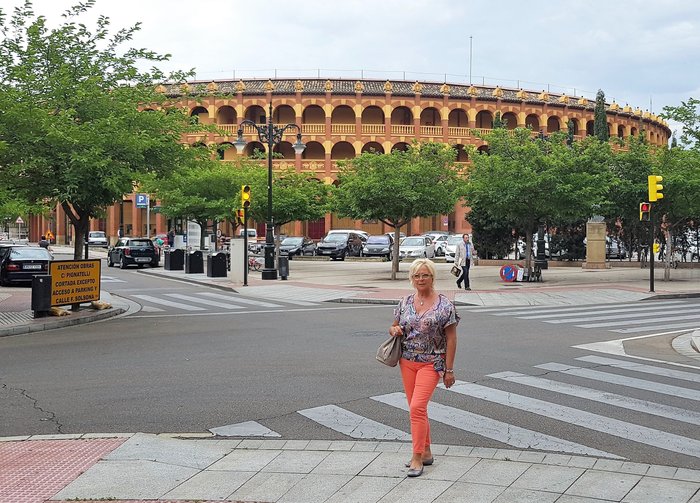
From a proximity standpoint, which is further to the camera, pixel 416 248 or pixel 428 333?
pixel 416 248

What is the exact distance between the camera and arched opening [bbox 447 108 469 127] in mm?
66625

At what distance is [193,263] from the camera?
109ft

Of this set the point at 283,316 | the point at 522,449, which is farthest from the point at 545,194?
the point at 522,449

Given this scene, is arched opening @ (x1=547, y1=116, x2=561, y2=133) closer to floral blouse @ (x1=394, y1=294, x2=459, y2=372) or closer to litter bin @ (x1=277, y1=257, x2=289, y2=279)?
litter bin @ (x1=277, y1=257, x2=289, y2=279)

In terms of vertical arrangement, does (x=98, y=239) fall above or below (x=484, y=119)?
below

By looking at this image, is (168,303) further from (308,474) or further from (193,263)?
(308,474)

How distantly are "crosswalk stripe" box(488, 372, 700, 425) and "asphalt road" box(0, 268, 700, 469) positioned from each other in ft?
0.10

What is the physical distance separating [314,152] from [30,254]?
4083 cm

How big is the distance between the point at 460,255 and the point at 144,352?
1422cm

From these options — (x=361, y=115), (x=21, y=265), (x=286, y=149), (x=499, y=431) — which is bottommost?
(x=499, y=431)

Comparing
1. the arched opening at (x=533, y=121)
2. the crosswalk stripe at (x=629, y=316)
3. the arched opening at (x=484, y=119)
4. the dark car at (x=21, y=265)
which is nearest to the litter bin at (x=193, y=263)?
the dark car at (x=21, y=265)

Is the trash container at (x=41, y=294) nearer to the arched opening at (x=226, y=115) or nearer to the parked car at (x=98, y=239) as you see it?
the parked car at (x=98, y=239)

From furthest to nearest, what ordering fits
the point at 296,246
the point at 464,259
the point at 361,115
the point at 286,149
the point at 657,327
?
the point at 286,149 → the point at 361,115 → the point at 296,246 → the point at 464,259 → the point at 657,327

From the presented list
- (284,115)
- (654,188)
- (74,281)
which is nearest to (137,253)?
(74,281)
